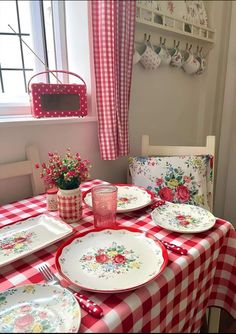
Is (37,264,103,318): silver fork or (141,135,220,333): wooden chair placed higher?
(141,135,220,333): wooden chair

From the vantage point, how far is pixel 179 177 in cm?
122

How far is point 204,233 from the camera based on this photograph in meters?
0.69

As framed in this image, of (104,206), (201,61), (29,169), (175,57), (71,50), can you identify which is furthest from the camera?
(201,61)

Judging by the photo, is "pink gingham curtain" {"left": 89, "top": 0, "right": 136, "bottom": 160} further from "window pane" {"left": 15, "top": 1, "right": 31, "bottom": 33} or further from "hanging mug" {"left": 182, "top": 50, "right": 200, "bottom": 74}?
"hanging mug" {"left": 182, "top": 50, "right": 200, "bottom": 74}

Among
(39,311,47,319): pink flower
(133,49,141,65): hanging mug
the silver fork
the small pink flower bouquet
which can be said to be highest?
(133,49,141,65): hanging mug

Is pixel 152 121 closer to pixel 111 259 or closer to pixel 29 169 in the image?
pixel 29 169

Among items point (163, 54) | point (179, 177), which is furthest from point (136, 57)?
point (179, 177)

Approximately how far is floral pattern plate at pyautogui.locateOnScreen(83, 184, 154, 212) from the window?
0.61 m

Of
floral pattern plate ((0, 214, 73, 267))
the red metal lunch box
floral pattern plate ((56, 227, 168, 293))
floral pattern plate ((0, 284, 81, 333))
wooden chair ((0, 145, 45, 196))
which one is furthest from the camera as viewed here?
the red metal lunch box

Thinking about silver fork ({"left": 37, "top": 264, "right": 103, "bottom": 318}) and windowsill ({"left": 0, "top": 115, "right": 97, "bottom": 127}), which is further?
windowsill ({"left": 0, "top": 115, "right": 97, "bottom": 127})

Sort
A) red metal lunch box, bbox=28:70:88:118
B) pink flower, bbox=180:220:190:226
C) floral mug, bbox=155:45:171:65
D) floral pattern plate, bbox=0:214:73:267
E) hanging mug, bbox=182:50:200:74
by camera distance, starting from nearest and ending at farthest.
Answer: floral pattern plate, bbox=0:214:73:267, pink flower, bbox=180:220:190:226, red metal lunch box, bbox=28:70:88:118, floral mug, bbox=155:45:171:65, hanging mug, bbox=182:50:200:74

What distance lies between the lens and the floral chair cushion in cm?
121

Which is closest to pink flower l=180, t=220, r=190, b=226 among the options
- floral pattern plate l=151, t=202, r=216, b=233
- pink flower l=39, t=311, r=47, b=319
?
floral pattern plate l=151, t=202, r=216, b=233

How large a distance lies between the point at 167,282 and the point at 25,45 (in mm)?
1232
